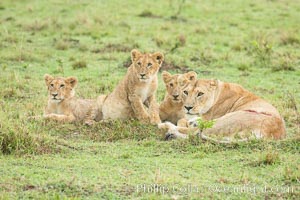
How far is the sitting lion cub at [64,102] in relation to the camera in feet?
25.4

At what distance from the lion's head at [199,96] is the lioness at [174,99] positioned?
0.30m

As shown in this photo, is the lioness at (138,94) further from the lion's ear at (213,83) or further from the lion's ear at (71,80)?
the lion's ear at (213,83)

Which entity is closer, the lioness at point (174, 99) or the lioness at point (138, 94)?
the lioness at point (174, 99)

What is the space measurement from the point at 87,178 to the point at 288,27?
9.80 meters

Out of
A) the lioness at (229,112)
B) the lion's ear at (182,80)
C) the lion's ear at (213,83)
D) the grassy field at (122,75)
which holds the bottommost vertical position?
the grassy field at (122,75)

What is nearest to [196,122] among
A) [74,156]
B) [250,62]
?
[74,156]

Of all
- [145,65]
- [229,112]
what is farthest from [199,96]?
[145,65]

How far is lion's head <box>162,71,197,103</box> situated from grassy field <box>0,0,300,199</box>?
0.40 m

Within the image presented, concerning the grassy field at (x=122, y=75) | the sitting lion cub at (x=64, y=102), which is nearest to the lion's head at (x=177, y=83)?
the grassy field at (x=122, y=75)

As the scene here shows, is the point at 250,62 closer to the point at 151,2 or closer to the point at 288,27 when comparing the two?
the point at 288,27

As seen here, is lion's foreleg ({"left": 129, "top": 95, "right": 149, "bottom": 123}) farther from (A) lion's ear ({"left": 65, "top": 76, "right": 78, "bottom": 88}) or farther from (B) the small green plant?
(B) the small green plant

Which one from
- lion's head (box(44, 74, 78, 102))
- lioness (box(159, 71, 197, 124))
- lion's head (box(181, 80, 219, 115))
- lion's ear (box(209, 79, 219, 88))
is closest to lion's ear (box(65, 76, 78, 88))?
lion's head (box(44, 74, 78, 102))

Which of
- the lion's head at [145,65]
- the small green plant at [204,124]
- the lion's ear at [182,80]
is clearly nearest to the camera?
the small green plant at [204,124]

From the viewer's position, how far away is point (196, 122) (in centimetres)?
678
